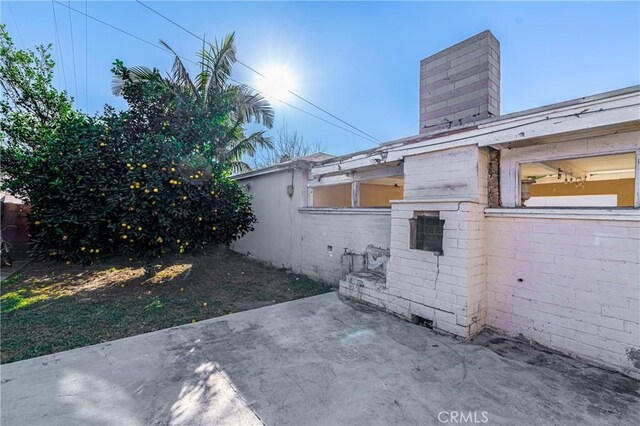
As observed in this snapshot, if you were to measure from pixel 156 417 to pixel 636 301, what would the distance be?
185 inches

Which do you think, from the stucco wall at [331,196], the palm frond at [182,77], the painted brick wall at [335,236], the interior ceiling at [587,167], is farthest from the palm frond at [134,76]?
the interior ceiling at [587,167]

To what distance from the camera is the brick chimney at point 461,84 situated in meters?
4.23

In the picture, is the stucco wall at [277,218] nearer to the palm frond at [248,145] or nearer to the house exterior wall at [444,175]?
the palm frond at [248,145]

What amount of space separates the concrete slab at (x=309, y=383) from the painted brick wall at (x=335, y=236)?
2.18 m

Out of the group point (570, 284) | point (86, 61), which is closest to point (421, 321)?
point (570, 284)

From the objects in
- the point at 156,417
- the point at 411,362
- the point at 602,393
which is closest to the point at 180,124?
the point at 156,417

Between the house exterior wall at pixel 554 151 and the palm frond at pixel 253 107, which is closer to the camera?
the house exterior wall at pixel 554 151

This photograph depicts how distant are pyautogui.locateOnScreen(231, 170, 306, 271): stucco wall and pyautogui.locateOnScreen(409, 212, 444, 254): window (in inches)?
148

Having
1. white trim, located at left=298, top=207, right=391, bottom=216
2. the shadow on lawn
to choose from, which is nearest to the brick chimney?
white trim, located at left=298, top=207, right=391, bottom=216

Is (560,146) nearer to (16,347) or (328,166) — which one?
(328,166)

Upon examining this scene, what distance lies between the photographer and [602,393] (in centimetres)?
250

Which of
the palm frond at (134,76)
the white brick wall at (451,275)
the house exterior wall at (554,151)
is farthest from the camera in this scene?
the palm frond at (134,76)

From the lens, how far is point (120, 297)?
527 centimetres

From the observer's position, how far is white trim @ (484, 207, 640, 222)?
281 cm
